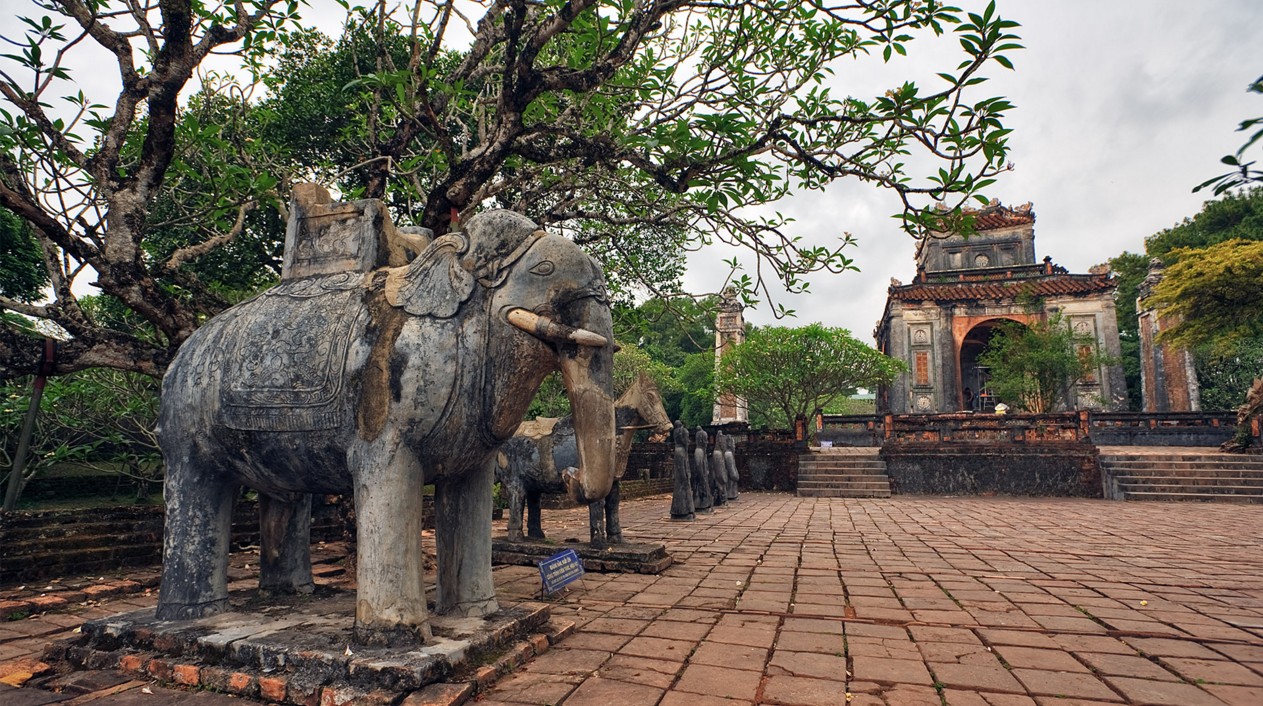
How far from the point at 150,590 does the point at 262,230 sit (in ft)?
24.5

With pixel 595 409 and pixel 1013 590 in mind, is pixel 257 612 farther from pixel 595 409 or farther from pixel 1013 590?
pixel 1013 590

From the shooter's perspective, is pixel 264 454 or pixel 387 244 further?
pixel 387 244

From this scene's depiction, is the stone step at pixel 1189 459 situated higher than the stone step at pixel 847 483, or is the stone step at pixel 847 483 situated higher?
the stone step at pixel 1189 459

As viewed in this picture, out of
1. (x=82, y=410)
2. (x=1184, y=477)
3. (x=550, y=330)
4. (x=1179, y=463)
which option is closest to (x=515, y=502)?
(x=550, y=330)

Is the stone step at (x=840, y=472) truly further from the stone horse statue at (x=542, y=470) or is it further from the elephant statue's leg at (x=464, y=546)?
the elephant statue's leg at (x=464, y=546)

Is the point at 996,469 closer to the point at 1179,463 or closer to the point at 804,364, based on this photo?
the point at 1179,463

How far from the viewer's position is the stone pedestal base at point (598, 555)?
5.54m

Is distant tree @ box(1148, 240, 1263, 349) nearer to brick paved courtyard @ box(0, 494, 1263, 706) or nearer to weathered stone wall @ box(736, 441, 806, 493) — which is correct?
weathered stone wall @ box(736, 441, 806, 493)

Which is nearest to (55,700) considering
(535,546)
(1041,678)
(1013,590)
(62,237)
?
(62,237)

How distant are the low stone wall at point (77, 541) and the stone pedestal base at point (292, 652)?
7.61ft

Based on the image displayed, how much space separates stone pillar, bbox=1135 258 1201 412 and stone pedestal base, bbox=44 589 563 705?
2998cm

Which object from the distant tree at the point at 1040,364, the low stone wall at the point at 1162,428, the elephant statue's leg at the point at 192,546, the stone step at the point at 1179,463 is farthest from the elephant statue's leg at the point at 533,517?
the distant tree at the point at 1040,364

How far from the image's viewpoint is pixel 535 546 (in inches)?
235

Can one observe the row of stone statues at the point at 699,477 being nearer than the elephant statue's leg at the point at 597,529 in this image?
No
